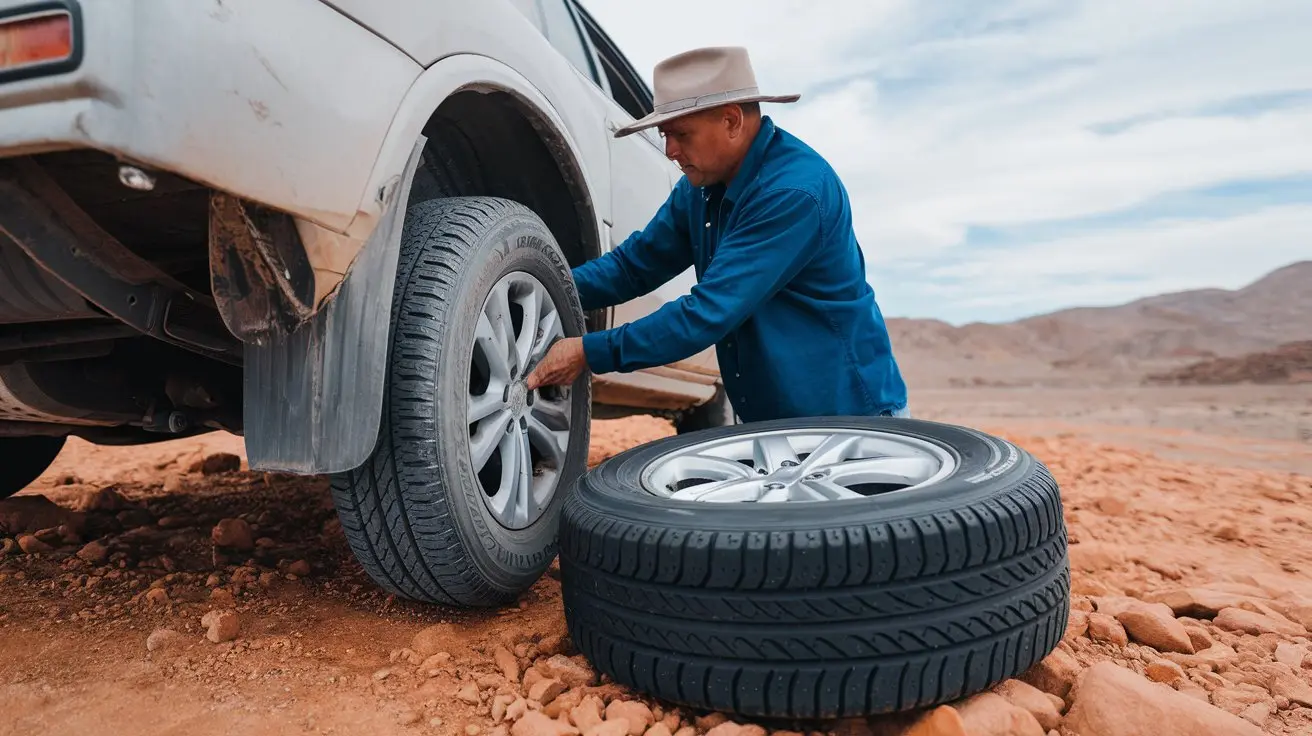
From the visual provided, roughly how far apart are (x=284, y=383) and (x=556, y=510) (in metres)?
0.76

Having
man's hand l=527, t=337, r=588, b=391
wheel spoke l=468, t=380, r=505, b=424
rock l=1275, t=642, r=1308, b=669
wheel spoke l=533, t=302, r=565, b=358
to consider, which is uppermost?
wheel spoke l=533, t=302, r=565, b=358

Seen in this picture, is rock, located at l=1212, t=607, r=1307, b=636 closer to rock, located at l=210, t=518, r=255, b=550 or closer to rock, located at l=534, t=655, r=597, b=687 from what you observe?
rock, located at l=534, t=655, r=597, b=687

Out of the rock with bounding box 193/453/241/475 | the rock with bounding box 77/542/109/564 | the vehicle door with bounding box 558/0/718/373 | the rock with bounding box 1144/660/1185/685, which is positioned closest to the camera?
the rock with bounding box 1144/660/1185/685

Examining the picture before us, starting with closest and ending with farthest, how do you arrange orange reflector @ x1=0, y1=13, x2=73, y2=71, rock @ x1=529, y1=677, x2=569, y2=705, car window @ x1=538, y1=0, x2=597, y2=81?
orange reflector @ x1=0, y1=13, x2=73, y2=71
rock @ x1=529, y1=677, x2=569, y2=705
car window @ x1=538, y1=0, x2=597, y2=81

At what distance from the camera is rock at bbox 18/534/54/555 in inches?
94.0

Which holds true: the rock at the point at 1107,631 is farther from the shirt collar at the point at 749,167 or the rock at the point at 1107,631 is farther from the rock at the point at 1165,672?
the shirt collar at the point at 749,167

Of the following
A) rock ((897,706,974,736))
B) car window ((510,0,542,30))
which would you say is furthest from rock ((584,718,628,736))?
car window ((510,0,542,30))

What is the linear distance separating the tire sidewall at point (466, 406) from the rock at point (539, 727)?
1.35ft

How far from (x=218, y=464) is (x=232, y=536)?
1788 millimetres

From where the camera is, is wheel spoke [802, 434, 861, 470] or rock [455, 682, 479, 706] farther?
wheel spoke [802, 434, 861, 470]

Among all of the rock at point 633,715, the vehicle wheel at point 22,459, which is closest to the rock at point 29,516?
the vehicle wheel at point 22,459

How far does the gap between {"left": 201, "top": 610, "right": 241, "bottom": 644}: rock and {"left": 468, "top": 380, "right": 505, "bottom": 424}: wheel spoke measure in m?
0.63

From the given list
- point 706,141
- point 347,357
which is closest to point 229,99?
point 347,357

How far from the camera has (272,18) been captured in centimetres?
125
